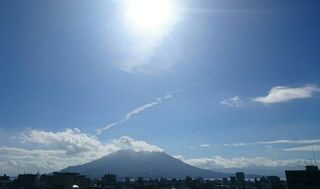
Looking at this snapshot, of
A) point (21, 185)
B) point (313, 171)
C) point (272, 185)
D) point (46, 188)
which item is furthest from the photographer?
point (272, 185)

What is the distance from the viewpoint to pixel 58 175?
191 metres

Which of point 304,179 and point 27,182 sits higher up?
point 27,182

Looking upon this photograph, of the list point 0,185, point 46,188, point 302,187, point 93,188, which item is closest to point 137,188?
point 46,188

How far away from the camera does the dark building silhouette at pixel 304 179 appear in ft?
390

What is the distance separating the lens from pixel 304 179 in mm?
121188

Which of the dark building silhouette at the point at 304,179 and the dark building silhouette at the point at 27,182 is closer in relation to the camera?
the dark building silhouette at the point at 304,179

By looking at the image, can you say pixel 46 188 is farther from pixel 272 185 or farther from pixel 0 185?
pixel 272 185

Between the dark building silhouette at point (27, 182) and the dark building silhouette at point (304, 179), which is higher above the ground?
the dark building silhouette at point (27, 182)

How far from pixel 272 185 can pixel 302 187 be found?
72742 mm

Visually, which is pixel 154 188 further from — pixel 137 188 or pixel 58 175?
pixel 58 175

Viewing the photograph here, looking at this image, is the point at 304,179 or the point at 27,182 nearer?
the point at 304,179

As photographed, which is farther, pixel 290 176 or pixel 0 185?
pixel 0 185

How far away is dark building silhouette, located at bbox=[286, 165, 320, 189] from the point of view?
11894cm

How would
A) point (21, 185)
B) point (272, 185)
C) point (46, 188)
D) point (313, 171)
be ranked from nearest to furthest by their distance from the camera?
point (313, 171)
point (46, 188)
point (21, 185)
point (272, 185)
